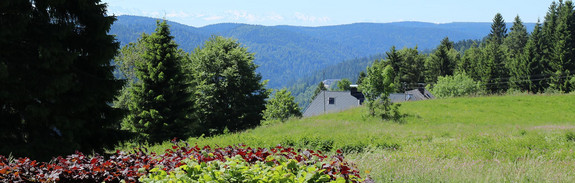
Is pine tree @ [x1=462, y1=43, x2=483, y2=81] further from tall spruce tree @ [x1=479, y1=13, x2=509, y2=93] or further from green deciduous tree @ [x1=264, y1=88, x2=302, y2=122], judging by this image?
green deciduous tree @ [x1=264, y1=88, x2=302, y2=122]

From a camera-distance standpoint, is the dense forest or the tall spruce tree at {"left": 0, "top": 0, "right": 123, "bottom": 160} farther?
the dense forest

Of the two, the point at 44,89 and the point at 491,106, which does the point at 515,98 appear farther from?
the point at 44,89

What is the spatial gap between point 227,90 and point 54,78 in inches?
1189

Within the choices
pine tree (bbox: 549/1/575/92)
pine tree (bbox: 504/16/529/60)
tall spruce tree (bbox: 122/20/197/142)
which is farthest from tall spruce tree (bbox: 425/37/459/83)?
tall spruce tree (bbox: 122/20/197/142)

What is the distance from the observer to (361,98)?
221ft

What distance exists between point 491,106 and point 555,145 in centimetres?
2182

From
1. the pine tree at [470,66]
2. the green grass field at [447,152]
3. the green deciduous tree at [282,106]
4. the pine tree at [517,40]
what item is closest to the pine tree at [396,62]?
the pine tree at [470,66]

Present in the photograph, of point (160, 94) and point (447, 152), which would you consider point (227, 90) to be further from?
point (447, 152)

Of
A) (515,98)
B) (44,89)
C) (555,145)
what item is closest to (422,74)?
(515,98)

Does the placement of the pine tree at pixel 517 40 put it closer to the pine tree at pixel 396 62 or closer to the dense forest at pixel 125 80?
the dense forest at pixel 125 80

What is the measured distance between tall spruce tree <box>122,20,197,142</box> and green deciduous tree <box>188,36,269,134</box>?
11596 mm

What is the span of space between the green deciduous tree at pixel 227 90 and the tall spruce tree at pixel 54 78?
89.5ft

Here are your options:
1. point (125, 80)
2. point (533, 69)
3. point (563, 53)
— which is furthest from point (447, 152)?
point (533, 69)

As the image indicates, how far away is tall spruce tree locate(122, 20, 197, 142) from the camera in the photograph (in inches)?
1007
